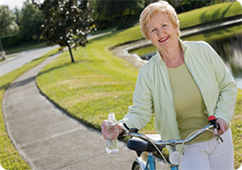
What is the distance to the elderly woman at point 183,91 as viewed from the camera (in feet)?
8.80

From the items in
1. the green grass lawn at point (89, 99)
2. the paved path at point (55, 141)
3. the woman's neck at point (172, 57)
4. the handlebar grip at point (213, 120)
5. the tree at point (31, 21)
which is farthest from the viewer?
the tree at point (31, 21)

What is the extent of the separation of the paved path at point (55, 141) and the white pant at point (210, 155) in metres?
2.43

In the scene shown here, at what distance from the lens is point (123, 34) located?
4006 centimetres

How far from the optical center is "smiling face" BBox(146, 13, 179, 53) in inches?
109

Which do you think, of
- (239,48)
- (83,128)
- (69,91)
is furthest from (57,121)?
(239,48)

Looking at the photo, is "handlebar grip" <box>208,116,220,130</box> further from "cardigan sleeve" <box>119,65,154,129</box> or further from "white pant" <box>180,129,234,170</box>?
"cardigan sleeve" <box>119,65,154,129</box>

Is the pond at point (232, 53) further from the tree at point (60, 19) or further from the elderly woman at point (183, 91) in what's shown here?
the elderly woman at point (183, 91)

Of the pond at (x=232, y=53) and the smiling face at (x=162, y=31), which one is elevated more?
the smiling face at (x=162, y=31)

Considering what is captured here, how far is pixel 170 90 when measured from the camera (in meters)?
2.70

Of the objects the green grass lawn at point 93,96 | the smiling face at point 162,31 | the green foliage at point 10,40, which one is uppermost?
the smiling face at point 162,31

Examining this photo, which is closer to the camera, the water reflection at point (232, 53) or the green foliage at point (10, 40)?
the water reflection at point (232, 53)

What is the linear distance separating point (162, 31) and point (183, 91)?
0.59 m

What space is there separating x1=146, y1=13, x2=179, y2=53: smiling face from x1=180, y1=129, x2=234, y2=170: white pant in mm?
949

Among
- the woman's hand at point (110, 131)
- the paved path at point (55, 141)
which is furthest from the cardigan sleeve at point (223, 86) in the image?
the paved path at point (55, 141)
